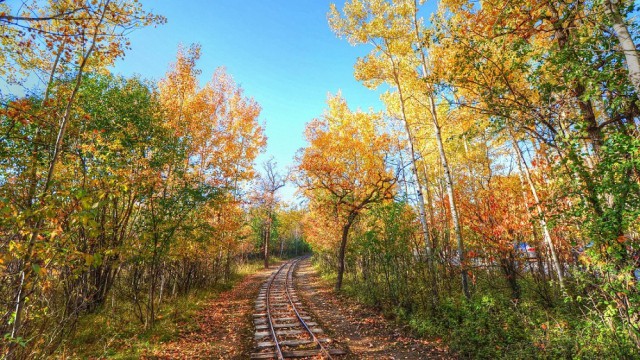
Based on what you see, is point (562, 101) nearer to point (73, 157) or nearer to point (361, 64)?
point (361, 64)

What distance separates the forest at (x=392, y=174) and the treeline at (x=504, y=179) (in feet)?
0.20

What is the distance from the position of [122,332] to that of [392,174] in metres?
14.9

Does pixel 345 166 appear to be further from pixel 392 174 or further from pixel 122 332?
pixel 122 332

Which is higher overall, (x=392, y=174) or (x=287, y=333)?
(x=392, y=174)

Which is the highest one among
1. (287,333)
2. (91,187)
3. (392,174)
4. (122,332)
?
(392,174)

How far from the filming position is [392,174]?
17984 mm

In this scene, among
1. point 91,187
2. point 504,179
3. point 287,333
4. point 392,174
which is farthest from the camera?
point 392,174

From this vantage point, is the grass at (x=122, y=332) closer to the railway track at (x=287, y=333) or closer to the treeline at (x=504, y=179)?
the railway track at (x=287, y=333)

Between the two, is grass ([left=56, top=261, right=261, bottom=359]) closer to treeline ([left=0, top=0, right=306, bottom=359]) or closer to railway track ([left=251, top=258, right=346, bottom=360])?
treeline ([left=0, top=0, right=306, bottom=359])

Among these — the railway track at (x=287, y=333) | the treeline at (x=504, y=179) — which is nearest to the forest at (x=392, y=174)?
the treeline at (x=504, y=179)

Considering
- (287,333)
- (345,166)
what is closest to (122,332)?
(287,333)

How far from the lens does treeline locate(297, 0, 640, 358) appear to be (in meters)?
4.37

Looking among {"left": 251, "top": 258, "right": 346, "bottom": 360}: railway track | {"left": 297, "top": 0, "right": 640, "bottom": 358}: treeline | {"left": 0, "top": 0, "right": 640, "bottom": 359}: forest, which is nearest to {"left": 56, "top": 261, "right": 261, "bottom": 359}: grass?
{"left": 0, "top": 0, "right": 640, "bottom": 359}: forest

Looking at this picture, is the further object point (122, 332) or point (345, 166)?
point (345, 166)
